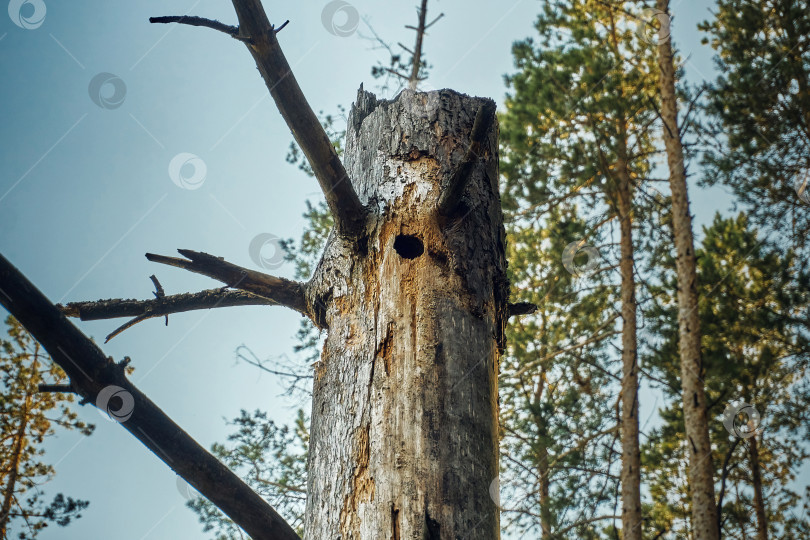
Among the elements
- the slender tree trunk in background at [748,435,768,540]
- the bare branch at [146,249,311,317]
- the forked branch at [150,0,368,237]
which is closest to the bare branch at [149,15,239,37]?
the forked branch at [150,0,368,237]

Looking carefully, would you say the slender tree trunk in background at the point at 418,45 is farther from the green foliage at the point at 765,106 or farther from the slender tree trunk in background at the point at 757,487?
the slender tree trunk in background at the point at 757,487

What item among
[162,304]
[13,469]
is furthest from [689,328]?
[13,469]

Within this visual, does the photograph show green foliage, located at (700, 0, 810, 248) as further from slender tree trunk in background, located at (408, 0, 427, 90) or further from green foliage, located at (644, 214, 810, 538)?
slender tree trunk in background, located at (408, 0, 427, 90)

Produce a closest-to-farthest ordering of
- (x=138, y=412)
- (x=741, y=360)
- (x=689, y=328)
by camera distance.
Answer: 1. (x=138, y=412)
2. (x=689, y=328)
3. (x=741, y=360)

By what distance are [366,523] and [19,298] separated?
0.93m

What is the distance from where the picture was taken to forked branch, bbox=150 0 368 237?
4.55 feet

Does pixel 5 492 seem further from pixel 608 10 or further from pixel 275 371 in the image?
pixel 608 10

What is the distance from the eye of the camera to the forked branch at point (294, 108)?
139 centimetres

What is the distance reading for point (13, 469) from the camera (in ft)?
26.1

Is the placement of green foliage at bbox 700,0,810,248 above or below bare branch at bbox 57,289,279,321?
above

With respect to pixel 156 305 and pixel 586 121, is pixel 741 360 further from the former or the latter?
pixel 156 305

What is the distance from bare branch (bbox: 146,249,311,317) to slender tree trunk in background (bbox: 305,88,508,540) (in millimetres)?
120

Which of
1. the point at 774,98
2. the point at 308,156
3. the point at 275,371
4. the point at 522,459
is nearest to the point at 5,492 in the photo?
Answer: the point at 275,371

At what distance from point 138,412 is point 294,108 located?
89 cm
